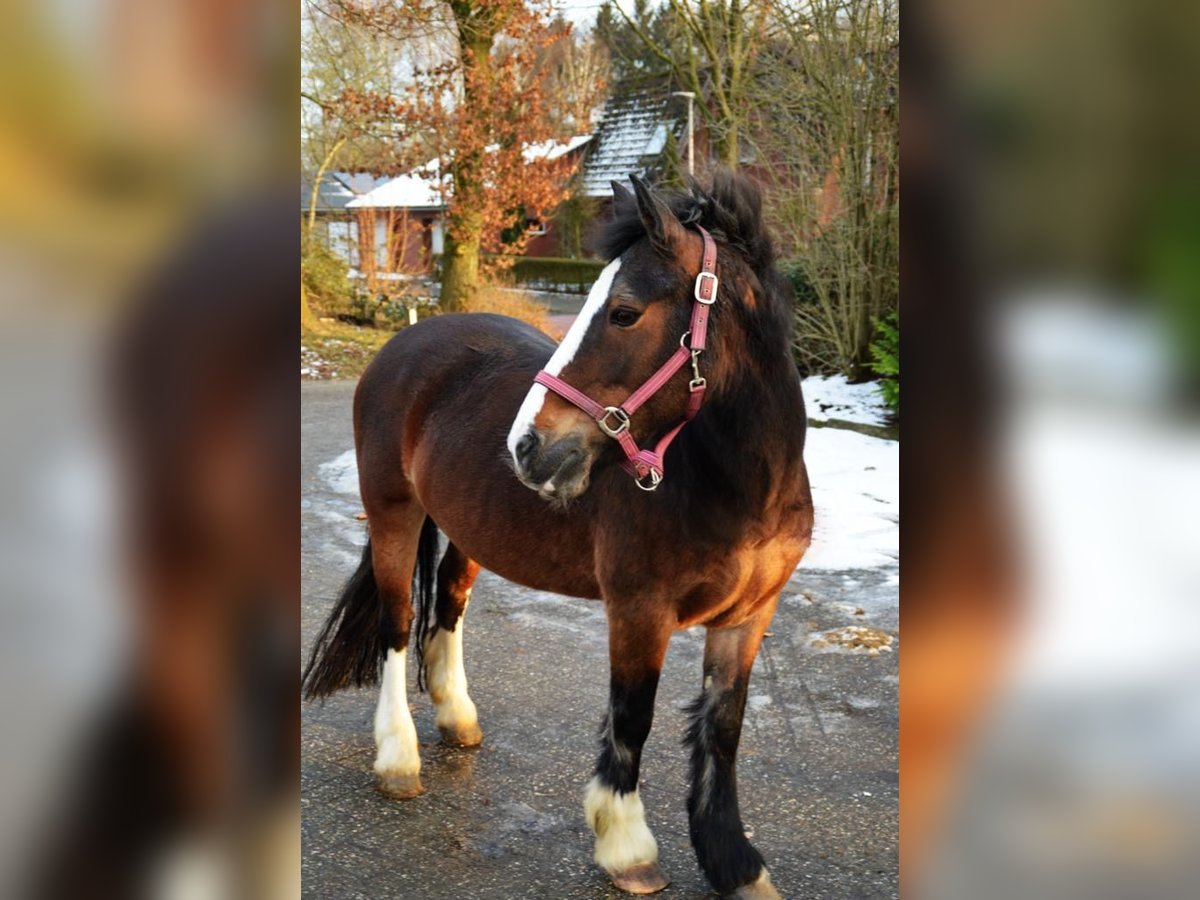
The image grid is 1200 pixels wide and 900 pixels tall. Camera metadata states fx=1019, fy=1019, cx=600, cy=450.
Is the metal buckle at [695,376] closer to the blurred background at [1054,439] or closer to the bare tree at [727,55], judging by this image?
the blurred background at [1054,439]

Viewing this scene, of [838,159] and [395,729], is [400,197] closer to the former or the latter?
[838,159]

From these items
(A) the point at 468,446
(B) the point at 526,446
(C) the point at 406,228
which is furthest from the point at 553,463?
(C) the point at 406,228

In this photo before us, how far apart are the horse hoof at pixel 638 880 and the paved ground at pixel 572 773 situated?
0.13 ft

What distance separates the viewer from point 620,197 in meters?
2.25

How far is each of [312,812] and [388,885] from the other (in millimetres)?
530

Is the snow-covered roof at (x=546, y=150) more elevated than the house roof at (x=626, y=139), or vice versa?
the house roof at (x=626, y=139)

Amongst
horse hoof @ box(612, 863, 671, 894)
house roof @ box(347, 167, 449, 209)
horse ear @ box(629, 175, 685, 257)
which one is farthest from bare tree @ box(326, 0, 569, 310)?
horse hoof @ box(612, 863, 671, 894)

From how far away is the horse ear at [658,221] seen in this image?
6.69 feet

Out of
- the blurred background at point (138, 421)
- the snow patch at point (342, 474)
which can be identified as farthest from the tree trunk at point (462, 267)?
the blurred background at point (138, 421)

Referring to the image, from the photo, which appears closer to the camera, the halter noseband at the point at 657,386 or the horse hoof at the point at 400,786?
the halter noseband at the point at 657,386

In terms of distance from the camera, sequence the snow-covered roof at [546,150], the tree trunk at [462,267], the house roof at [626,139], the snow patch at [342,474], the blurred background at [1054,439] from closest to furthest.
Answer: the blurred background at [1054,439], the snow patch at [342,474], the tree trunk at [462,267], the snow-covered roof at [546,150], the house roof at [626,139]

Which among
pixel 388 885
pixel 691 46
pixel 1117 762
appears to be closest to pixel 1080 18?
pixel 1117 762

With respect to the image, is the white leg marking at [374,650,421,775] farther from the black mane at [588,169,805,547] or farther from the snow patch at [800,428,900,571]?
the snow patch at [800,428,900,571]

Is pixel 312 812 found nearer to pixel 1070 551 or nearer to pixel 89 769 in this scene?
pixel 89 769
